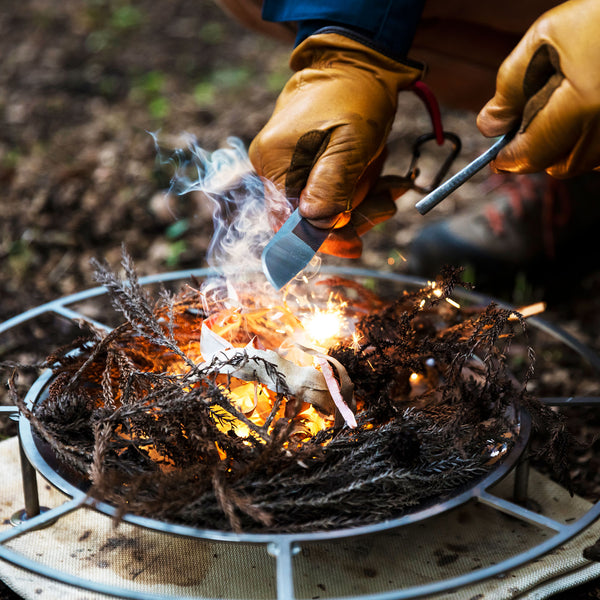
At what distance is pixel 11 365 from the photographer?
1519 millimetres

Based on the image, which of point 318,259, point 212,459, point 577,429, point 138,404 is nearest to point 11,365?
point 138,404

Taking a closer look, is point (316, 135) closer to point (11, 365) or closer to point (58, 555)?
point (11, 365)

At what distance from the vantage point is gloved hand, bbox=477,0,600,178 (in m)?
1.37

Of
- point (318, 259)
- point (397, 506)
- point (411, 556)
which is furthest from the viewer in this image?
point (318, 259)

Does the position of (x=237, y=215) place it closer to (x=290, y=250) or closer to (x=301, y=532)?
(x=290, y=250)

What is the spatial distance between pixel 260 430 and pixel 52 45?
16.2 feet

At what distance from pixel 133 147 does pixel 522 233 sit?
7.60 ft

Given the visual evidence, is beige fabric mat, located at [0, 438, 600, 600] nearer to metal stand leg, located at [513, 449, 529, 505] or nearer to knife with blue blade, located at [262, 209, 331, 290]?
metal stand leg, located at [513, 449, 529, 505]

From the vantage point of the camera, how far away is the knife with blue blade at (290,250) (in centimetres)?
152

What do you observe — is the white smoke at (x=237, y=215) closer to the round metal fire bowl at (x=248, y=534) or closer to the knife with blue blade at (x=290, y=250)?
the knife with blue blade at (x=290, y=250)

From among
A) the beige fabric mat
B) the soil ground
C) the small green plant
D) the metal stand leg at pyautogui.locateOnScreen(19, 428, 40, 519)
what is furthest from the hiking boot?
the small green plant

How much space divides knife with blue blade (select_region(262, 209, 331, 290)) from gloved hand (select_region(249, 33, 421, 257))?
33 mm

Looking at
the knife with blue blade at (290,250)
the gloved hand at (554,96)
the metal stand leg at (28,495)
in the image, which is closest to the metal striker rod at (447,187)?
the gloved hand at (554,96)

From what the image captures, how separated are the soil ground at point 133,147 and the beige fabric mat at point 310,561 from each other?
165mm
